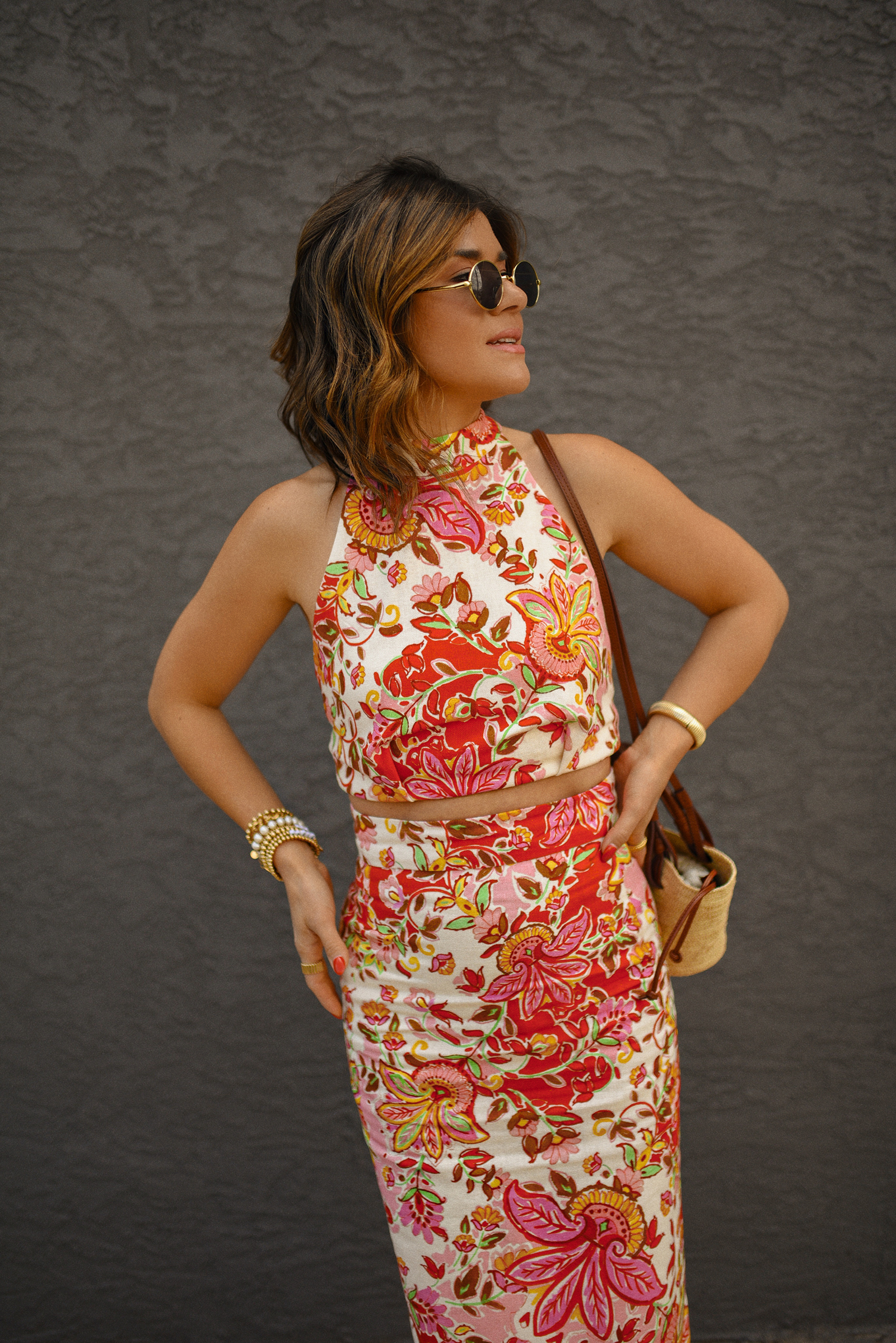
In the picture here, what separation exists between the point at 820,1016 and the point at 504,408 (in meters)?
1.54

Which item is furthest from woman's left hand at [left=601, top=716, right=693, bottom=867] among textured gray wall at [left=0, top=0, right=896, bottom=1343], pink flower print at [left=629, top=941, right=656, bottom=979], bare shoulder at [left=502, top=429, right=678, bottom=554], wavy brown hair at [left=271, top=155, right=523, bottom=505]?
textured gray wall at [left=0, top=0, right=896, bottom=1343]

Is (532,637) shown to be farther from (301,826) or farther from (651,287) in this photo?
(651,287)

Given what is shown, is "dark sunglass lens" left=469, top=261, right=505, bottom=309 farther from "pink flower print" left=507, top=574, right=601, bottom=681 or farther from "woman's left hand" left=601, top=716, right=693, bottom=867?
"woman's left hand" left=601, top=716, right=693, bottom=867

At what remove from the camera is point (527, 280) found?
1330 mm

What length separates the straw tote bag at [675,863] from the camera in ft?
4.40

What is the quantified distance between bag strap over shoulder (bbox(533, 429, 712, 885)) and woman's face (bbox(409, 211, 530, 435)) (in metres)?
0.12

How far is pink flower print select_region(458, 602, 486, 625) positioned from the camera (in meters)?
1.22

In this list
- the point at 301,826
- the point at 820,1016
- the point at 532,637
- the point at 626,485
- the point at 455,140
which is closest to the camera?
the point at 532,637

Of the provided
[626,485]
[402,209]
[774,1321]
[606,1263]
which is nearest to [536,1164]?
Result: [606,1263]

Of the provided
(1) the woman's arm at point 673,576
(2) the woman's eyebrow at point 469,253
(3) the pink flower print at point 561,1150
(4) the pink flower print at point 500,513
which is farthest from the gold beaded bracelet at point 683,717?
(2) the woman's eyebrow at point 469,253

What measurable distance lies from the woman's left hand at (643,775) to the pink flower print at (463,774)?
198 mm

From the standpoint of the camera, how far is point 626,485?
4.44ft

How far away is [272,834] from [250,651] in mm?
288

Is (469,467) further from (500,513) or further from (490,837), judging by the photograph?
(490,837)
